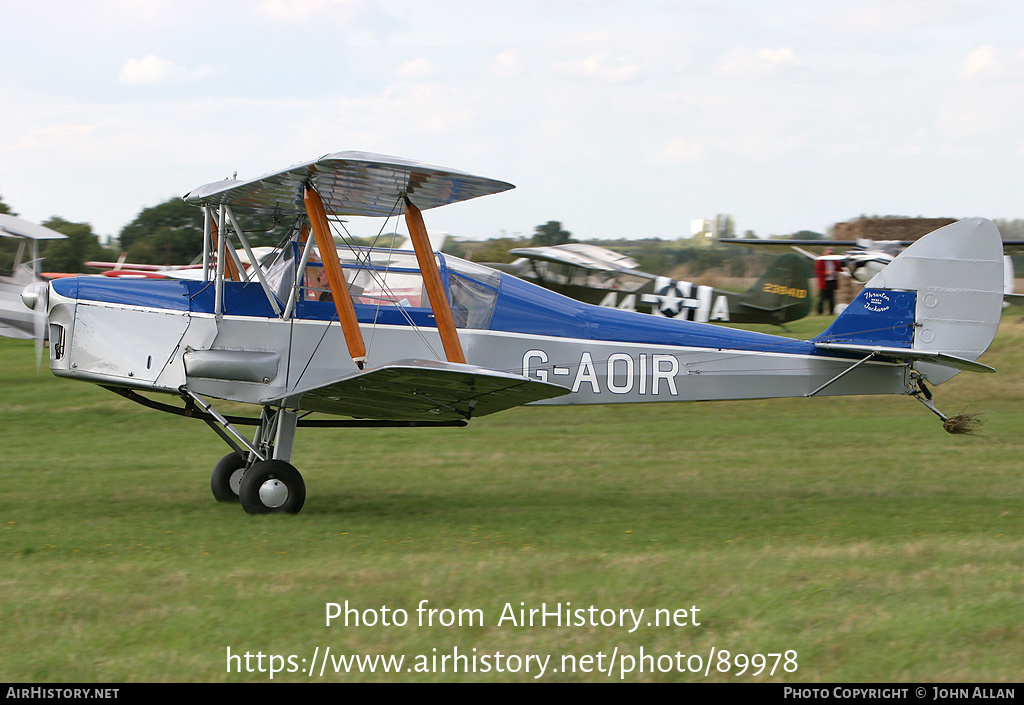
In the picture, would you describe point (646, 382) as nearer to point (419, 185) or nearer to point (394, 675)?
point (419, 185)

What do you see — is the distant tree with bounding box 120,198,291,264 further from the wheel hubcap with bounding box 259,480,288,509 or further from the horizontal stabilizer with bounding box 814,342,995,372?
the horizontal stabilizer with bounding box 814,342,995,372

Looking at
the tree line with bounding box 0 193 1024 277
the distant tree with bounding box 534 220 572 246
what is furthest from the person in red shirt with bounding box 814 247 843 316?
the distant tree with bounding box 534 220 572 246

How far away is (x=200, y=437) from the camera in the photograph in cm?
1284

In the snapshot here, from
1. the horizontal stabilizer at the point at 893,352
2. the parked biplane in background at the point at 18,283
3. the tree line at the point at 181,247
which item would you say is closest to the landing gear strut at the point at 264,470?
the horizontal stabilizer at the point at 893,352

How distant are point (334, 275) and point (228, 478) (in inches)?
93.7

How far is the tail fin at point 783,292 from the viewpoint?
20641 millimetres

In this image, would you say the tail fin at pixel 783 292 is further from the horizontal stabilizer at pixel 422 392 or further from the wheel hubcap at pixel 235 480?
the wheel hubcap at pixel 235 480

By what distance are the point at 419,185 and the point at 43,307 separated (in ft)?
11.7

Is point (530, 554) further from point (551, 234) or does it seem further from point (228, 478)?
point (551, 234)

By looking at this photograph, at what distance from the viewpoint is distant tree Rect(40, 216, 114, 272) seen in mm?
34781

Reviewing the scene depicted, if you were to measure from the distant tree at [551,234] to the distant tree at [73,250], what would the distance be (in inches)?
Answer: 717

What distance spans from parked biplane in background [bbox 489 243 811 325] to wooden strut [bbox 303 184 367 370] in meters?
13.3

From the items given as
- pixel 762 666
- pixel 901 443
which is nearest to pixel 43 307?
pixel 762 666

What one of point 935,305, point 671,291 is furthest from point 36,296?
point 671,291
